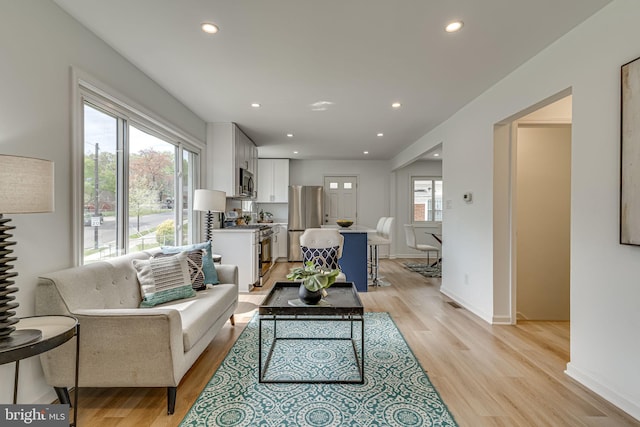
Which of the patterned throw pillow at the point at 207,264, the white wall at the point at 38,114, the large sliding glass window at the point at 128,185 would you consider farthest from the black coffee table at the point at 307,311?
the large sliding glass window at the point at 128,185

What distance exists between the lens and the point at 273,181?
24.4 ft

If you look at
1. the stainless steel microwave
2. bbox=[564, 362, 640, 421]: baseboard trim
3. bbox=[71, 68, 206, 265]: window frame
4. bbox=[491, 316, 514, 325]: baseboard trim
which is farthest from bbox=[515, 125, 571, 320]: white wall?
bbox=[71, 68, 206, 265]: window frame

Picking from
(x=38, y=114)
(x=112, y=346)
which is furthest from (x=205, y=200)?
(x=112, y=346)

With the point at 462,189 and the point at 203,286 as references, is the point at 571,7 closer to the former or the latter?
the point at 462,189

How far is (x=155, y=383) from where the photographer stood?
175cm

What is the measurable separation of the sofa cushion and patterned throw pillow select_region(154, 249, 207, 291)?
81 millimetres

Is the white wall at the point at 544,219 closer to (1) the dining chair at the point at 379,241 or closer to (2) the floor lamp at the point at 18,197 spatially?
(1) the dining chair at the point at 379,241

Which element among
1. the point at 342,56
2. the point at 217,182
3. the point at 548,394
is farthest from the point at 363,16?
the point at 217,182

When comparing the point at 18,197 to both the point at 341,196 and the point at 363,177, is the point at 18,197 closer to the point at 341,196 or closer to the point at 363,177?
the point at 341,196

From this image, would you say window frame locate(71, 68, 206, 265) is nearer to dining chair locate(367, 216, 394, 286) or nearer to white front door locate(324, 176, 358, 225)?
dining chair locate(367, 216, 394, 286)

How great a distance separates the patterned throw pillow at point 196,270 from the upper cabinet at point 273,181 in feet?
15.0

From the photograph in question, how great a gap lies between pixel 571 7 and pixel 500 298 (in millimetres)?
2606

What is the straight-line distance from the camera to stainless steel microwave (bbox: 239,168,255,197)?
5.09 m

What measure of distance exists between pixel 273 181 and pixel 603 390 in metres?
6.50
